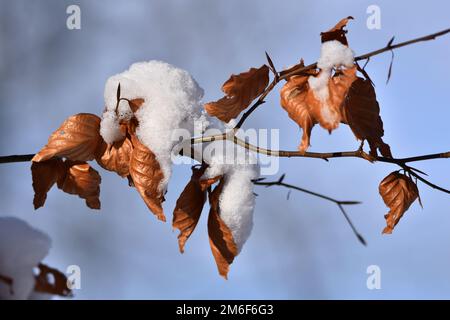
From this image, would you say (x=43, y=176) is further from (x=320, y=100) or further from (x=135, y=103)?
(x=320, y=100)

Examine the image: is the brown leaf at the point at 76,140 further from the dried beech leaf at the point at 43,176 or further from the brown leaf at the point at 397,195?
the brown leaf at the point at 397,195

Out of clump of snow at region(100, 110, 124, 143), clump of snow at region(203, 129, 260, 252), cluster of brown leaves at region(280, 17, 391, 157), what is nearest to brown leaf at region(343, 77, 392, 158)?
cluster of brown leaves at region(280, 17, 391, 157)

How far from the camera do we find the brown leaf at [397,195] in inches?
21.7

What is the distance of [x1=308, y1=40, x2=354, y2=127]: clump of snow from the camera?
48cm

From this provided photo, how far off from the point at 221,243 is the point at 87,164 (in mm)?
159

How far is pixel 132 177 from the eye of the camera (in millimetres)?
490

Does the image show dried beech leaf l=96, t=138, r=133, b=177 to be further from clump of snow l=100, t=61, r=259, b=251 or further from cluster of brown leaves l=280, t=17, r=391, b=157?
cluster of brown leaves l=280, t=17, r=391, b=157

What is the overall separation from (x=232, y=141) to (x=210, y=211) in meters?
0.07

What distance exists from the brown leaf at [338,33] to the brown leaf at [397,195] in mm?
149

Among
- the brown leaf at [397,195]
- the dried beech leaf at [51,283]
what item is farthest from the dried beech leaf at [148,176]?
the brown leaf at [397,195]

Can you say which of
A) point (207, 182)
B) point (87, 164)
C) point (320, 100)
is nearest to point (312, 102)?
point (320, 100)
